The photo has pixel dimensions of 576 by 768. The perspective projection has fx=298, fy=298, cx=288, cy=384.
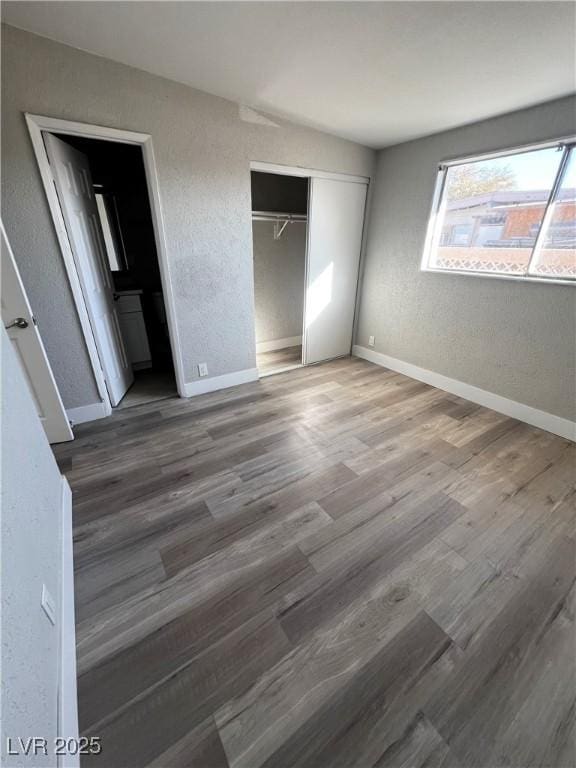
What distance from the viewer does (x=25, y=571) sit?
0.89m

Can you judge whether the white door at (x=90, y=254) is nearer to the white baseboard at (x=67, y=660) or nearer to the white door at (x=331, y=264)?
the white baseboard at (x=67, y=660)

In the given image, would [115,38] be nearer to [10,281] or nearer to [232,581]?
[10,281]

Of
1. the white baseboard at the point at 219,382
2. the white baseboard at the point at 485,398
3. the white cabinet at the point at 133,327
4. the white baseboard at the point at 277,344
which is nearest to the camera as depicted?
the white baseboard at the point at 485,398

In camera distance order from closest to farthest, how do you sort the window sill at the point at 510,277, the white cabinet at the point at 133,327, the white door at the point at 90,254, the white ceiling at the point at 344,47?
the white ceiling at the point at 344,47
the white door at the point at 90,254
the window sill at the point at 510,277
the white cabinet at the point at 133,327

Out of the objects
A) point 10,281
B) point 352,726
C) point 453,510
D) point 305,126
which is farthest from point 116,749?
point 305,126

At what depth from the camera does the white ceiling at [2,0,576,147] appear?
4.49 feet

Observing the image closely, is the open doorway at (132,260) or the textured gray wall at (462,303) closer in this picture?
the textured gray wall at (462,303)

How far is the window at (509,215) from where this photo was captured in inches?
84.6

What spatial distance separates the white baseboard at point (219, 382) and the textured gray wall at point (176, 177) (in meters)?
0.08

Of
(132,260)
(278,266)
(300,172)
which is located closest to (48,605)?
(300,172)

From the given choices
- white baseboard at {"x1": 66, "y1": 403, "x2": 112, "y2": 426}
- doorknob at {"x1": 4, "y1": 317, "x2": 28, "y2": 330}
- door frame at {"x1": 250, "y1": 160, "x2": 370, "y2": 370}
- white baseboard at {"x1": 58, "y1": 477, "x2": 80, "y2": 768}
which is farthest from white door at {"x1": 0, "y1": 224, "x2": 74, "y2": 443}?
door frame at {"x1": 250, "y1": 160, "x2": 370, "y2": 370}

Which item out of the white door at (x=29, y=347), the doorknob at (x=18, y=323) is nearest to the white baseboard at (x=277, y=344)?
the white door at (x=29, y=347)

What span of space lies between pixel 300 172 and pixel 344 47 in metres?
1.22

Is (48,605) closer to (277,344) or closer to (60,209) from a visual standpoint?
(60,209)
